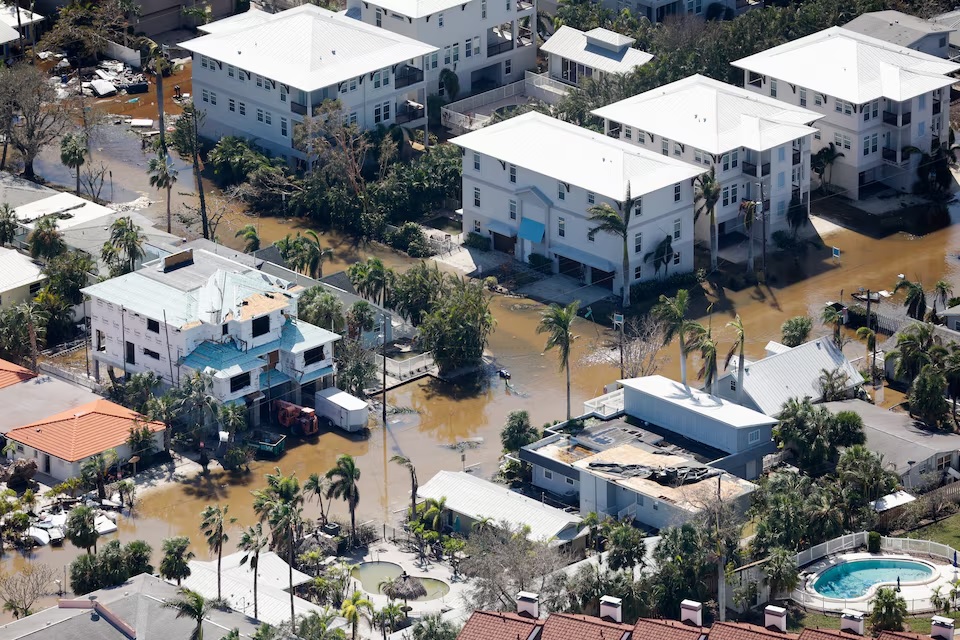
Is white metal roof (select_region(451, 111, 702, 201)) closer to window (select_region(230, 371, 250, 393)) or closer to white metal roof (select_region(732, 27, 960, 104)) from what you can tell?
white metal roof (select_region(732, 27, 960, 104))

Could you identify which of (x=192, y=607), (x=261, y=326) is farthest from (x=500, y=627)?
(x=261, y=326)

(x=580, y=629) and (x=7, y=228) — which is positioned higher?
(x=580, y=629)

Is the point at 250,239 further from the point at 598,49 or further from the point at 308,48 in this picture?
the point at 598,49

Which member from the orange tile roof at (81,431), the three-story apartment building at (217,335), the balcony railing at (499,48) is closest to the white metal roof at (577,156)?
the three-story apartment building at (217,335)

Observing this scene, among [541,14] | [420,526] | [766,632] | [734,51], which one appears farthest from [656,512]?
[541,14]

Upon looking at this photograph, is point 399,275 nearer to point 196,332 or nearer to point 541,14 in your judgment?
point 196,332

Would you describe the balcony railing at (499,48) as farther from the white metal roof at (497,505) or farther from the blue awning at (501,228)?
the white metal roof at (497,505)
